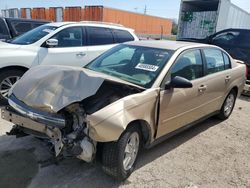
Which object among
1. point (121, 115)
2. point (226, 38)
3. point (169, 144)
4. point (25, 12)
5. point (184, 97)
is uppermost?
point (226, 38)

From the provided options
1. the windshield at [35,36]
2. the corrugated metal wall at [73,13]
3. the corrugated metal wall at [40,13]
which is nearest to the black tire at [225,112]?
the windshield at [35,36]

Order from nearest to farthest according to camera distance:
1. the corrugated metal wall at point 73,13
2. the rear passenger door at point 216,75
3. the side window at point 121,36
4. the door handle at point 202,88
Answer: the door handle at point 202,88
the rear passenger door at point 216,75
the side window at point 121,36
the corrugated metal wall at point 73,13

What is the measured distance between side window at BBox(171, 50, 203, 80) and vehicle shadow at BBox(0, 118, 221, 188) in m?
1.19

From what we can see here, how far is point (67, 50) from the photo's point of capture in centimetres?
612

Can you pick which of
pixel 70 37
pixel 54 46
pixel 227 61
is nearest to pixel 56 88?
pixel 54 46

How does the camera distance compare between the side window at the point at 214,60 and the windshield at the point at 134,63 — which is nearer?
the windshield at the point at 134,63

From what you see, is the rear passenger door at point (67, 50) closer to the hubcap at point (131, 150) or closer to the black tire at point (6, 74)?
the black tire at point (6, 74)

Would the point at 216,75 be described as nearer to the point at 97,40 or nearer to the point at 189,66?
the point at 189,66

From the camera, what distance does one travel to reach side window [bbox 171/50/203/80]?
3.71 metres

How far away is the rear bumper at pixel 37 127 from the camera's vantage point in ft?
8.99

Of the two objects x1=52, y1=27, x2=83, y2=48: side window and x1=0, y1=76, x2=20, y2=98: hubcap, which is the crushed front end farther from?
x1=52, y1=27, x2=83, y2=48: side window

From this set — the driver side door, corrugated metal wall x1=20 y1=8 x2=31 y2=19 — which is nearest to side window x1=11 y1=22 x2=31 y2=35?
the driver side door

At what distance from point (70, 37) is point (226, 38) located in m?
6.01

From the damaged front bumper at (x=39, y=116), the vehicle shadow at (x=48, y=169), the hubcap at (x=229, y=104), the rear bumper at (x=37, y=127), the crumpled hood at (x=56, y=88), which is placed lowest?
the vehicle shadow at (x=48, y=169)
